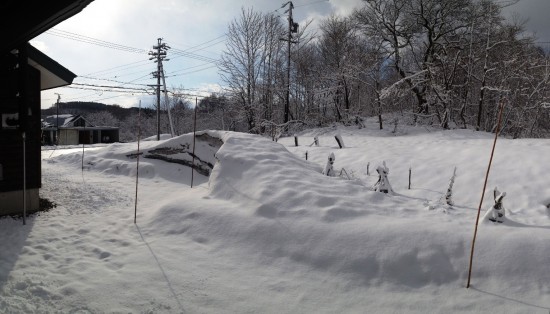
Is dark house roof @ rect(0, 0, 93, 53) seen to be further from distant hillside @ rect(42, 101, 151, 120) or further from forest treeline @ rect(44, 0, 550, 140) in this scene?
distant hillside @ rect(42, 101, 151, 120)

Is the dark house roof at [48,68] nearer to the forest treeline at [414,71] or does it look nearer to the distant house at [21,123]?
the distant house at [21,123]

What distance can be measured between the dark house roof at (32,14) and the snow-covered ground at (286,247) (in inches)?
116

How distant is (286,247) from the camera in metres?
4.77

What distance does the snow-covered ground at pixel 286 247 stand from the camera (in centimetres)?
359

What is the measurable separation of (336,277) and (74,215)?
5517 mm

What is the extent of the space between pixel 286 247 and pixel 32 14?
417 centimetres

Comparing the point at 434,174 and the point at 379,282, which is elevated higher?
the point at 434,174

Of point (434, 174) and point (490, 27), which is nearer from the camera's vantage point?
point (434, 174)

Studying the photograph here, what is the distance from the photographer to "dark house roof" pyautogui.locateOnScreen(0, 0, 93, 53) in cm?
324

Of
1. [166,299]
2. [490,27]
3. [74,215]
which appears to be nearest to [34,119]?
[74,215]

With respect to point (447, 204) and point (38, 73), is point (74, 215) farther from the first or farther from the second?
point (447, 204)

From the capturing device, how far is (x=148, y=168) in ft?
38.1

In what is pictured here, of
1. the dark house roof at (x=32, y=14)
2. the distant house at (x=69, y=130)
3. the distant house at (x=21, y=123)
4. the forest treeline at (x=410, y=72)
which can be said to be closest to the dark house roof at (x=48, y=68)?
the distant house at (x=21, y=123)

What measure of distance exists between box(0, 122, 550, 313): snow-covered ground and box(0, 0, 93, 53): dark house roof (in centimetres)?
296
